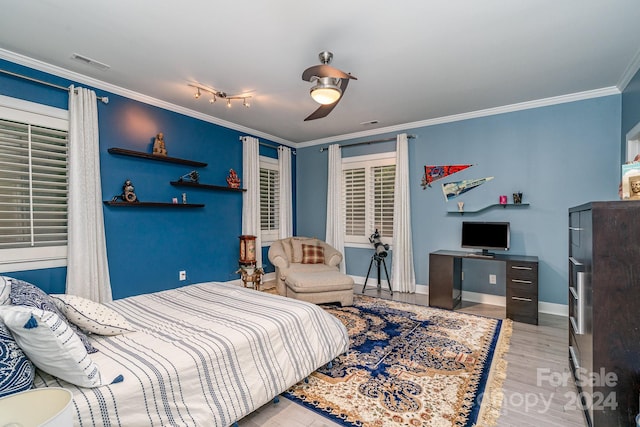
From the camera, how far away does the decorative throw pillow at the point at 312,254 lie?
16.6ft

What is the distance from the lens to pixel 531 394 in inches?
87.3

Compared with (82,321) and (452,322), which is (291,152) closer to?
(452,322)

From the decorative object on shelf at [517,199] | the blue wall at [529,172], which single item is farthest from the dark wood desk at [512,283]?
the decorative object on shelf at [517,199]

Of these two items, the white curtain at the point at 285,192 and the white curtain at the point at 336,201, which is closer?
the white curtain at the point at 336,201

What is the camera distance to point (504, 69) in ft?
10.5

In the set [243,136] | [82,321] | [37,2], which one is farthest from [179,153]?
[82,321]

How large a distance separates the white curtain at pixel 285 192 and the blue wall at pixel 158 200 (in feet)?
3.05

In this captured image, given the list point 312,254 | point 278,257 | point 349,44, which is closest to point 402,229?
point 312,254

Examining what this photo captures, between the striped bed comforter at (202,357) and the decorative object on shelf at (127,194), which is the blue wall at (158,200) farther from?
the striped bed comforter at (202,357)

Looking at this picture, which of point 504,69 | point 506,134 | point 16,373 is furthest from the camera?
point 506,134

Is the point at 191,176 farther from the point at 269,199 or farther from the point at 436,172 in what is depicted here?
the point at 436,172

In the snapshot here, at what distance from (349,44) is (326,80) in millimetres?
436

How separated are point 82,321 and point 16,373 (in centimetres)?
65

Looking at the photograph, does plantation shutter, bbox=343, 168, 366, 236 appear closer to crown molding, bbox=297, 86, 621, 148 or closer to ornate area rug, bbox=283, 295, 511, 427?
crown molding, bbox=297, 86, 621, 148
